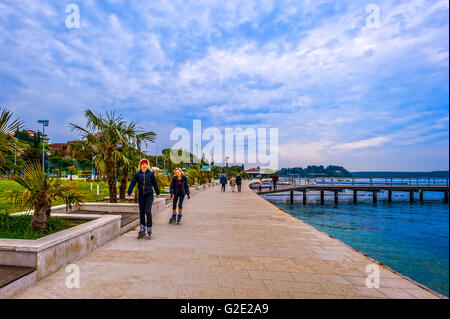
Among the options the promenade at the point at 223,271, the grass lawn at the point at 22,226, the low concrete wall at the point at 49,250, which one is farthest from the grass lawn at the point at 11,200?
the promenade at the point at 223,271

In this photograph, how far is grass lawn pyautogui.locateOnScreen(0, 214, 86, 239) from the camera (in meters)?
3.72

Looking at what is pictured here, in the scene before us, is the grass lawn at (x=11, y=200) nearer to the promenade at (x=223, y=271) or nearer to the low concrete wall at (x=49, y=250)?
the low concrete wall at (x=49, y=250)

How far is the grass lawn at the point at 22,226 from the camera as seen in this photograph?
372cm

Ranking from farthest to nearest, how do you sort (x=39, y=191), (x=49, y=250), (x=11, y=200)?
(x=11, y=200) → (x=39, y=191) → (x=49, y=250)

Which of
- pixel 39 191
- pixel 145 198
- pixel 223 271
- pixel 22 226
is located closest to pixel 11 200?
pixel 22 226

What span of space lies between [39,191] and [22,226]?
72 centimetres

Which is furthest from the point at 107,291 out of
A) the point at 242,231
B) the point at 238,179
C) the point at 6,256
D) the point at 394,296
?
the point at 238,179

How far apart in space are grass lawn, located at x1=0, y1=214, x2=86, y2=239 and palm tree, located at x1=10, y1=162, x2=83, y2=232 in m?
0.16

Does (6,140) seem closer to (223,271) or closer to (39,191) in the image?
(39,191)

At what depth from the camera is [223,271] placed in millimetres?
3639

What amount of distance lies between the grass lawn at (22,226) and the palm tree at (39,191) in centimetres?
16

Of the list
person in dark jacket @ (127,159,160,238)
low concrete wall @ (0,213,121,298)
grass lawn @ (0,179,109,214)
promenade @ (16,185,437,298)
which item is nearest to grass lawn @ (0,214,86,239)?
grass lawn @ (0,179,109,214)

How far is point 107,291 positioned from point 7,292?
1.04m

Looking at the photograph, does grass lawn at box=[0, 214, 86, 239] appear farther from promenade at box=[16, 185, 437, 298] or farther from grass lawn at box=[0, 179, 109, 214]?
promenade at box=[16, 185, 437, 298]
